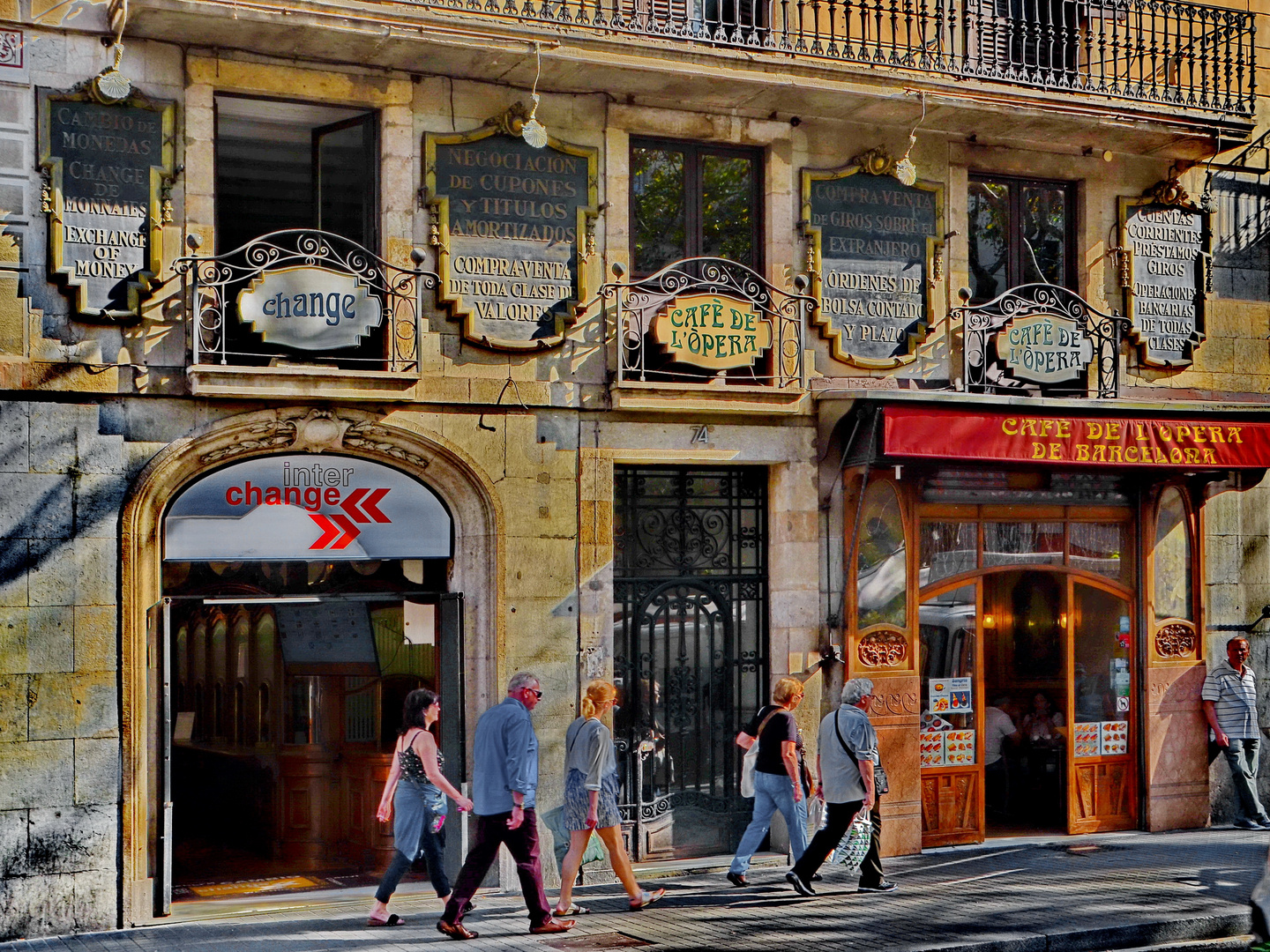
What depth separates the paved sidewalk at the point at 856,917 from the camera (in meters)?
10.4

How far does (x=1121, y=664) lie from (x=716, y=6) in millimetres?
7093

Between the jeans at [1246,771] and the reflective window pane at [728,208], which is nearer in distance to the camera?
the reflective window pane at [728,208]

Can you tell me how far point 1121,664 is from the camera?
1514 cm

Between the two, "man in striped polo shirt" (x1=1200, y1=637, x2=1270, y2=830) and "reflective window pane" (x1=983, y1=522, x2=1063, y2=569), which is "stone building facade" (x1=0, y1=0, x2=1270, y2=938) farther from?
"man in striped polo shirt" (x1=1200, y1=637, x2=1270, y2=830)

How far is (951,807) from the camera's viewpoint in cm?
1434

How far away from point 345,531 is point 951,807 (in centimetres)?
599

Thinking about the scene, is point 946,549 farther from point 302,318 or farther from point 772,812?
point 302,318

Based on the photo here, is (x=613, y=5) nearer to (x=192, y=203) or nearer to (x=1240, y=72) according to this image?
(x=192, y=203)

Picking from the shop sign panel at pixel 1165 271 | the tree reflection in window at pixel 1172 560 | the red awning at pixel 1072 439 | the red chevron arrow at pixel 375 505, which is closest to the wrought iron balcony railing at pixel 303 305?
the red chevron arrow at pixel 375 505

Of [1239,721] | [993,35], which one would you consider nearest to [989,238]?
[993,35]

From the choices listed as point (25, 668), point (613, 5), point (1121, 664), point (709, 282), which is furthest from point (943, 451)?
point (25, 668)

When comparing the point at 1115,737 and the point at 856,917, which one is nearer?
the point at 856,917

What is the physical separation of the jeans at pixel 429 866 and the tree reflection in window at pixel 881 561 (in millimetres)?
4331

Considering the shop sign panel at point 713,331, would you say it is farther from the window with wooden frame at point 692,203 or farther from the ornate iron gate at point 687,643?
the ornate iron gate at point 687,643
